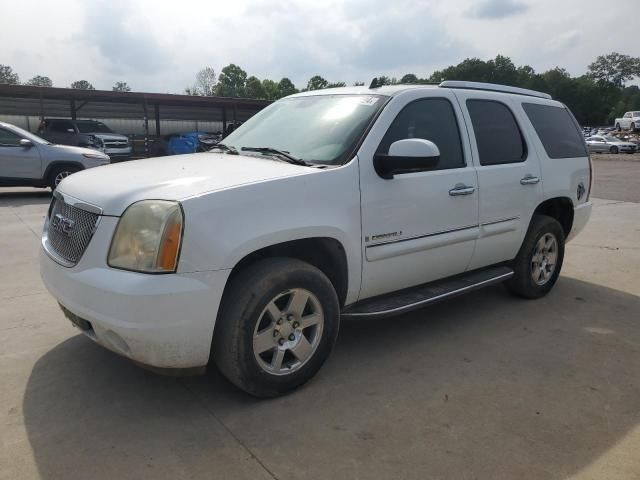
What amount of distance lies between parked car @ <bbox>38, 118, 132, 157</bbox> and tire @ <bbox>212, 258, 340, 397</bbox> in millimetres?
18860

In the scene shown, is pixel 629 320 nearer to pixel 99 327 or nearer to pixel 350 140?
pixel 350 140

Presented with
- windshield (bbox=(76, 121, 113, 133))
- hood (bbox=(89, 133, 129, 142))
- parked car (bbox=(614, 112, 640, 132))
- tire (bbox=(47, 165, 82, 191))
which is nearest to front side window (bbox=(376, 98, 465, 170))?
tire (bbox=(47, 165, 82, 191))

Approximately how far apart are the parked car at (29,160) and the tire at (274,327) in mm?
9765

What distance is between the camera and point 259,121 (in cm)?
429

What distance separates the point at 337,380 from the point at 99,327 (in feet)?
4.73

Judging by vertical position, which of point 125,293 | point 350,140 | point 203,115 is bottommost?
point 125,293

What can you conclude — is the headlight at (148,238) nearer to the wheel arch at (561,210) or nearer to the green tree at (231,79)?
the wheel arch at (561,210)

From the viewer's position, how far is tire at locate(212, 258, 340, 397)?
2.77 m

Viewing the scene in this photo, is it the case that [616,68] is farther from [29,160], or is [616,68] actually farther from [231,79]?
[29,160]

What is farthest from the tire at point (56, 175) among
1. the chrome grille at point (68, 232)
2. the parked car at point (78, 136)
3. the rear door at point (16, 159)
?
the chrome grille at point (68, 232)

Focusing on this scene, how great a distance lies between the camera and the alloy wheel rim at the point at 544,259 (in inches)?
188

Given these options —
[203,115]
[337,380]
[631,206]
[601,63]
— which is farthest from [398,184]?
[601,63]

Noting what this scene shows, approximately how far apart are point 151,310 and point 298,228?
0.90 metres

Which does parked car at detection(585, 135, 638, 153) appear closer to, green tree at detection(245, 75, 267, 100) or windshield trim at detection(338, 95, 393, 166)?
windshield trim at detection(338, 95, 393, 166)
